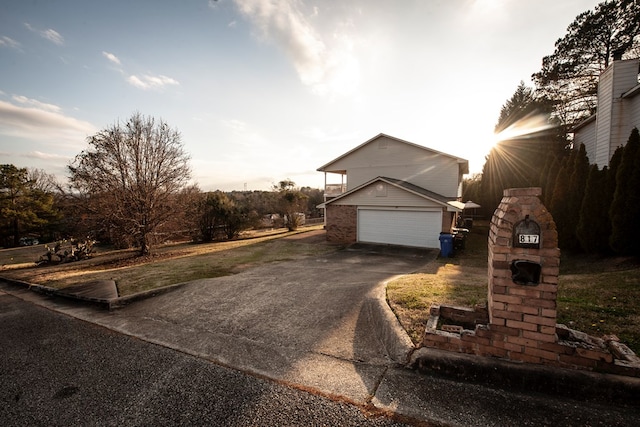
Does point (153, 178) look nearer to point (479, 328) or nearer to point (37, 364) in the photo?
point (37, 364)

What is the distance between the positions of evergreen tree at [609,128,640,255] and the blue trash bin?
4746 mm

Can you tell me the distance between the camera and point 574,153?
38.6ft

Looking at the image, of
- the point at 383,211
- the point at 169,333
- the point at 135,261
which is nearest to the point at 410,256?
the point at 383,211

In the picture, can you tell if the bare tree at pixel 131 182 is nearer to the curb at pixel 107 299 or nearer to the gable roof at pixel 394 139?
the curb at pixel 107 299

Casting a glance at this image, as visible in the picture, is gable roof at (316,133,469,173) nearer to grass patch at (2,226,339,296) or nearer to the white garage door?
the white garage door

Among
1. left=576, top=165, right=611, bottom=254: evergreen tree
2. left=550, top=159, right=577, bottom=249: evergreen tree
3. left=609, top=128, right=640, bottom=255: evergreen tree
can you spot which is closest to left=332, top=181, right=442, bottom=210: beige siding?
left=550, top=159, right=577, bottom=249: evergreen tree

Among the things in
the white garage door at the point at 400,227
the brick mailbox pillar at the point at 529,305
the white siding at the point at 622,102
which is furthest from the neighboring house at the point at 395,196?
the brick mailbox pillar at the point at 529,305

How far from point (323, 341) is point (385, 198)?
10.7 m

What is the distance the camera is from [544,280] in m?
2.79

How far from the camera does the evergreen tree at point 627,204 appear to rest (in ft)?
25.1

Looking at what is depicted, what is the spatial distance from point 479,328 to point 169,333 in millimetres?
4877

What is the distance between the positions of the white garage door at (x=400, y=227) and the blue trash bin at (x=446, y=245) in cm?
107

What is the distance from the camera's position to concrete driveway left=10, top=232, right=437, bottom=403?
11.1 feet

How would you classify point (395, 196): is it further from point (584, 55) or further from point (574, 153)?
point (584, 55)
